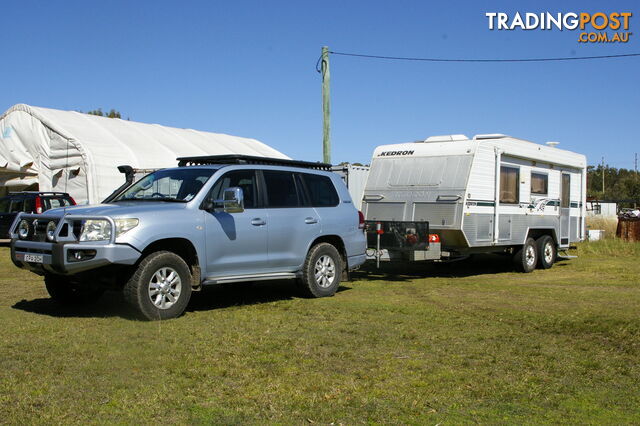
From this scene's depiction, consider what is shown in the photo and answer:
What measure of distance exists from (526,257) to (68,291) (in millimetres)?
9575

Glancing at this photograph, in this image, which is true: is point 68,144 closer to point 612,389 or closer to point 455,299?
point 455,299

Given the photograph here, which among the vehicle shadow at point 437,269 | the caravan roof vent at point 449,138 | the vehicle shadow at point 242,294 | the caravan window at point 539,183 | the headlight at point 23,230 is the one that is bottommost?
the vehicle shadow at point 437,269

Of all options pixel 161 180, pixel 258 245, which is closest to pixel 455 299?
pixel 258 245

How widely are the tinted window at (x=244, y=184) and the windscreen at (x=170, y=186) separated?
191 millimetres

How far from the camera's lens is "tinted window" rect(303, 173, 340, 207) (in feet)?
34.5

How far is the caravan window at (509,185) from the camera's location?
46.6ft

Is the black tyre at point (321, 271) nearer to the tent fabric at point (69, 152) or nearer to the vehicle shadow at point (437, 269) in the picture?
the vehicle shadow at point (437, 269)

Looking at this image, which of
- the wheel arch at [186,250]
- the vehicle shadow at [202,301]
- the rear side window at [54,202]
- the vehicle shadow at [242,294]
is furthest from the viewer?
the rear side window at [54,202]

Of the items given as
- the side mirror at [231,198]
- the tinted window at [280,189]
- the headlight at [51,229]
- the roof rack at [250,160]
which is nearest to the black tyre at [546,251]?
the roof rack at [250,160]

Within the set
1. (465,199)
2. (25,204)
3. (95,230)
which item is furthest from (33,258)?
(25,204)

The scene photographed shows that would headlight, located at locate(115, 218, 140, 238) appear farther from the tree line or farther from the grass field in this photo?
the tree line

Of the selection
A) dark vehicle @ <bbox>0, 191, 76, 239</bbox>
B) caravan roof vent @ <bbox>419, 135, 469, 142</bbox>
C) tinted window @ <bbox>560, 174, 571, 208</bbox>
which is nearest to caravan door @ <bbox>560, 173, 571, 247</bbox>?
tinted window @ <bbox>560, 174, 571, 208</bbox>

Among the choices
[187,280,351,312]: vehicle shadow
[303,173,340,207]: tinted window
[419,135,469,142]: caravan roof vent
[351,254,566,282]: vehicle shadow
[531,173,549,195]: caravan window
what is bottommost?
Answer: [351,254,566,282]: vehicle shadow

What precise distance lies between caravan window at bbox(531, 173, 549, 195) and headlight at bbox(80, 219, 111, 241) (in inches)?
393
